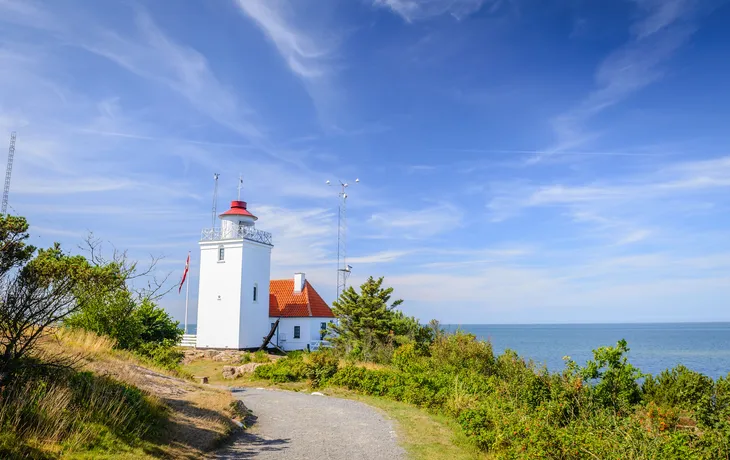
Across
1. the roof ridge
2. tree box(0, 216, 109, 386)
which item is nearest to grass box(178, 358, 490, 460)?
tree box(0, 216, 109, 386)

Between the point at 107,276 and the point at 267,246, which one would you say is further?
the point at 267,246

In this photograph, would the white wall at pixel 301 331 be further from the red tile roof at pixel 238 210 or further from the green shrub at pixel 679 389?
the green shrub at pixel 679 389

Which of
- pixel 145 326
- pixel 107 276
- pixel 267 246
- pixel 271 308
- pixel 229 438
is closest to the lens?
pixel 229 438

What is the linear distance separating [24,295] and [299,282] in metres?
31.7

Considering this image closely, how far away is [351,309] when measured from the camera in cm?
2975

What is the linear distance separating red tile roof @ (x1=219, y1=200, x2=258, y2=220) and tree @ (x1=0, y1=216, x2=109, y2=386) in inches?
913

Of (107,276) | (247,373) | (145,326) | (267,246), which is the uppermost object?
(267,246)

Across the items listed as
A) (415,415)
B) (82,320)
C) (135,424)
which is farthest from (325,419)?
(82,320)

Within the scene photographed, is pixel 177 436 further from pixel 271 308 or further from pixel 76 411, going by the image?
pixel 271 308

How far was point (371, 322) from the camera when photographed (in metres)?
28.7

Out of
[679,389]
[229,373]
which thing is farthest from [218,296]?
[679,389]

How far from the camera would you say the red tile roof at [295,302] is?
3778 centimetres

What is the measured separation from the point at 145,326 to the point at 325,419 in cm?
1098

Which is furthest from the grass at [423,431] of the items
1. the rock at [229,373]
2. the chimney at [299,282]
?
the chimney at [299,282]
